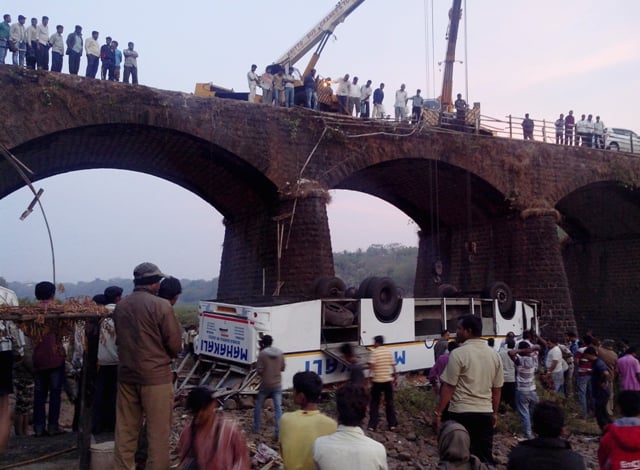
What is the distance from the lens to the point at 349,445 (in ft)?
9.46

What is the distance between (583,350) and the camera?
31.2ft

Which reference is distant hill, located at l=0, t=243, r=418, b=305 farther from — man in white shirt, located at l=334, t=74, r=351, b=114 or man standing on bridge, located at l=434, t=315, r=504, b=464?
man standing on bridge, located at l=434, t=315, r=504, b=464

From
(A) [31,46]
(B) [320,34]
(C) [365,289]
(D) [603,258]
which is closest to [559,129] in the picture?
(D) [603,258]

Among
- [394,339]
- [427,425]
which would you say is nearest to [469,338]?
[427,425]

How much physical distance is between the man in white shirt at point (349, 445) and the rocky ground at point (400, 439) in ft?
9.85

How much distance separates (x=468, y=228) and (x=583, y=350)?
1008 cm

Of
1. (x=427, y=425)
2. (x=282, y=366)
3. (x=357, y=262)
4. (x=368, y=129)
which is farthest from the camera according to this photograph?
(x=357, y=262)

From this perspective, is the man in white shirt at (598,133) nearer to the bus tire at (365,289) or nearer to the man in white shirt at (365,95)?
the man in white shirt at (365,95)

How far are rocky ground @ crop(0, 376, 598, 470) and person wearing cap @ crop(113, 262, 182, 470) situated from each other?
46.3 inches

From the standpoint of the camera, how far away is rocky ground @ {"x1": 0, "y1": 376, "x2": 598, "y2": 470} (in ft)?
17.0

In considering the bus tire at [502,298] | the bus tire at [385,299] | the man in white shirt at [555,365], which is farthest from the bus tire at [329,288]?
the man in white shirt at [555,365]

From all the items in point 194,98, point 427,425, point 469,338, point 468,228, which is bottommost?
point 427,425

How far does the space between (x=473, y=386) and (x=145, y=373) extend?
2451 mm

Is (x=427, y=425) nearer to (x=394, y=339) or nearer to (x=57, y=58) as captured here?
(x=394, y=339)
